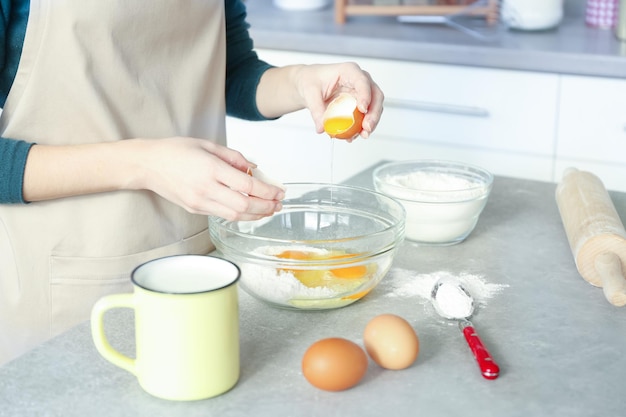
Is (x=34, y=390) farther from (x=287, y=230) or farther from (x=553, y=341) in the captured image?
(x=553, y=341)

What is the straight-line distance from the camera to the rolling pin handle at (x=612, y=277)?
1.01m

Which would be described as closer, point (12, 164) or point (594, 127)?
point (12, 164)

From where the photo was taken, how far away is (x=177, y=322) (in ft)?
2.58

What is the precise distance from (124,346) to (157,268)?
0.14 metres

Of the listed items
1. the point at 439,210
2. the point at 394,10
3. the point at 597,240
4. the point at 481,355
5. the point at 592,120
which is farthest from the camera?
the point at 394,10

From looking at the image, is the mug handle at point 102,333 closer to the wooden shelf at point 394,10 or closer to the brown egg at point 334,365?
the brown egg at point 334,365

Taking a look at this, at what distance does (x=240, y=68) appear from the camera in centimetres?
154

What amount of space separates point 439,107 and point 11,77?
54.3 inches

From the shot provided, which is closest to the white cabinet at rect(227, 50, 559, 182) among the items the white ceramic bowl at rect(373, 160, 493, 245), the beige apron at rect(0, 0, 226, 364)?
the white ceramic bowl at rect(373, 160, 493, 245)

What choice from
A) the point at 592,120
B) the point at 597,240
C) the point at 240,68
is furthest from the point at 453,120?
the point at 597,240

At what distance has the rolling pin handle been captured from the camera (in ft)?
3.32

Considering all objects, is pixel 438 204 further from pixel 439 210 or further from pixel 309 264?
pixel 309 264

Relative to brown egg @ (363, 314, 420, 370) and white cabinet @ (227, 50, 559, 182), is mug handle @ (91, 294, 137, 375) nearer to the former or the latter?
brown egg @ (363, 314, 420, 370)

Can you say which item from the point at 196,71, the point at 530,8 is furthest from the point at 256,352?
the point at 530,8
